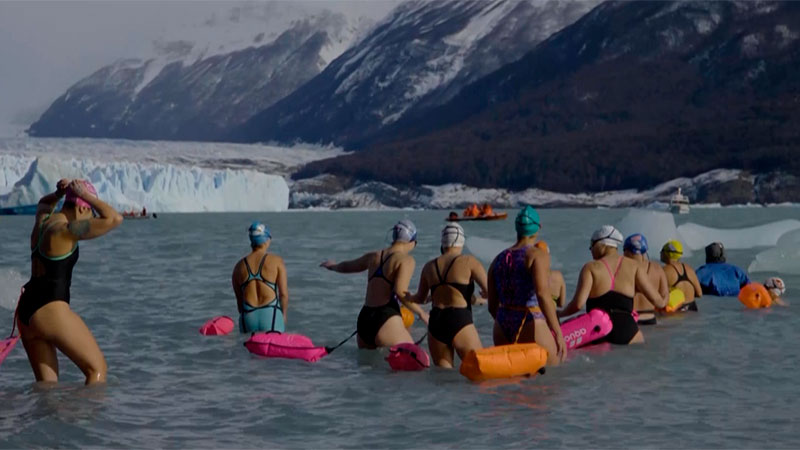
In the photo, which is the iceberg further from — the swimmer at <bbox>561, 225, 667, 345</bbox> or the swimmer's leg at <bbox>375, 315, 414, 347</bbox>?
the swimmer at <bbox>561, 225, 667, 345</bbox>

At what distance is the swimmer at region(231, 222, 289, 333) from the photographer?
1593 centimetres

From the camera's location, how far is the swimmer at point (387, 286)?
46.5ft

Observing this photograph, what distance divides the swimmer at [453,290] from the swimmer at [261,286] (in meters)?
3.04

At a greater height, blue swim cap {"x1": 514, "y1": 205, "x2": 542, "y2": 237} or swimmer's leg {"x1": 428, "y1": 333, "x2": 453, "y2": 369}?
blue swim cap {"x1": 514, "y1": 205, "x2": 542, "y2": 237}

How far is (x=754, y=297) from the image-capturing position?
21719mm

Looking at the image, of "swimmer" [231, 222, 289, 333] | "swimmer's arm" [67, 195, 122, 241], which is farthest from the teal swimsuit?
"swimmer's arm" [67, 195, 122, 241]

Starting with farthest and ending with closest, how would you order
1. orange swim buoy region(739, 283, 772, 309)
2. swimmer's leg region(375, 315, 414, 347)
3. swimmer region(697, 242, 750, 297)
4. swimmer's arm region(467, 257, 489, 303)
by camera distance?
swimmer region(697, 242, 750, 297)
orange swim buoy region(739, 283, 772, 309)
swimmer's leg region(375, 315, 414, 347)
swimmer's arm region(467, 257, 489, 303)

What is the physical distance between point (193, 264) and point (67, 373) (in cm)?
2633

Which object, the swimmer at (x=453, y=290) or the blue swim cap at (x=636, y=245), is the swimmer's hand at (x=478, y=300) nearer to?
the swimmer at (x=453, y=290)

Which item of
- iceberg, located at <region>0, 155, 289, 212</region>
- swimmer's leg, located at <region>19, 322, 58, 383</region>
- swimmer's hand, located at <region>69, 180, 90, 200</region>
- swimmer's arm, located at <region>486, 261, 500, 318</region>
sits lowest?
swimmer's leg, located at <region>19, 322, 58, 383</region>

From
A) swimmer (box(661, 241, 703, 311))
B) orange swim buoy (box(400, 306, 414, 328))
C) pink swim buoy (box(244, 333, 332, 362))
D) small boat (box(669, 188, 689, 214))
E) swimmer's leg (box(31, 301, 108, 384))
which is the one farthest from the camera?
small boat (box(669, 188, 689, 214))

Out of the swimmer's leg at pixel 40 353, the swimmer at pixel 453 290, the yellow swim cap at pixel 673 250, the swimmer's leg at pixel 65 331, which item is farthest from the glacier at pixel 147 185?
the swimmer's leg at pixel 65 331

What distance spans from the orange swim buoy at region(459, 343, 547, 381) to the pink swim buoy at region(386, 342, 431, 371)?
123 cm

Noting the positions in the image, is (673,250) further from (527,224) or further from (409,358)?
(527,224)
